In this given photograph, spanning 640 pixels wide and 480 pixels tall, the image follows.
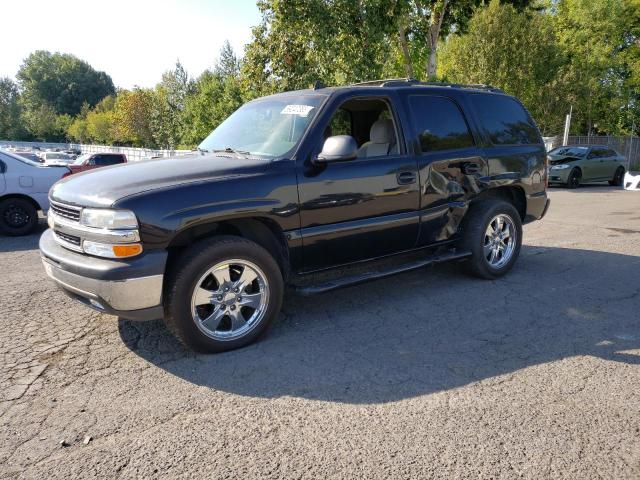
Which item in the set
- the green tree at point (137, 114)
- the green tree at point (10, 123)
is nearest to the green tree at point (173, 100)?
the green tree at point (137, 114)

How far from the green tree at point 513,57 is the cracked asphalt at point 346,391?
22006mm

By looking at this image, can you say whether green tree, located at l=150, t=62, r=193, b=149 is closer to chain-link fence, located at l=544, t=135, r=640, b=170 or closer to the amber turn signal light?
chain-link fence, located at l=544, t=135, r=640, b=170

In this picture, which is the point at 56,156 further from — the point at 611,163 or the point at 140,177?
the point at 140,177

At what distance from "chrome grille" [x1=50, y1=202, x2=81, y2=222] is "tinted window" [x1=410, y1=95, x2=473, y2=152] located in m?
3.01

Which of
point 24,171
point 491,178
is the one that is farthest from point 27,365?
point 24,171

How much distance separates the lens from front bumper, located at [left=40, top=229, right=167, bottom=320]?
3256 millimetres

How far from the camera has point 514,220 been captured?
18.4 feet

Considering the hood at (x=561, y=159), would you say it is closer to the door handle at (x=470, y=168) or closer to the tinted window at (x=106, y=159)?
the door handle at (x=470, y=168)

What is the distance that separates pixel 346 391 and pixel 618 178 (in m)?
19.1

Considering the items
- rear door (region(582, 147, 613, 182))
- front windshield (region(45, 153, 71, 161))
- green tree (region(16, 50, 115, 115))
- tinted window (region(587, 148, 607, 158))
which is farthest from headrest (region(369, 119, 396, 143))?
green tree (region(16, 50, 115, 115))

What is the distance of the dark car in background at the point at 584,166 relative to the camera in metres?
17.0

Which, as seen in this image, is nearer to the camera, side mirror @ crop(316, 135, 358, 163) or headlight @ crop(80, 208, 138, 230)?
headlight @ crop(80, 208, 138, 230)

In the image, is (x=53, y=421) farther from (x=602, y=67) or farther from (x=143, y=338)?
(x=602, y=67)

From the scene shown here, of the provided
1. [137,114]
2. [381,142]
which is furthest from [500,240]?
[137,114]
